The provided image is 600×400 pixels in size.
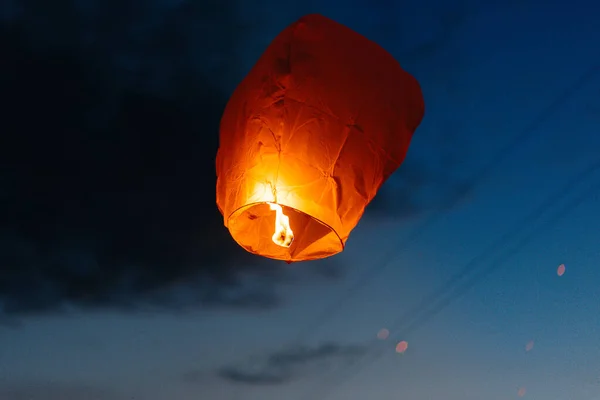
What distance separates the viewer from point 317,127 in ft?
8.45

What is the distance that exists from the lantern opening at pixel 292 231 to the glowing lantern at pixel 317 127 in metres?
0.24

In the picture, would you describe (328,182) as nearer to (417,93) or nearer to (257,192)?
(257,192)

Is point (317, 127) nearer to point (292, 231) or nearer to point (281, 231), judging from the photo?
point (281, 231)

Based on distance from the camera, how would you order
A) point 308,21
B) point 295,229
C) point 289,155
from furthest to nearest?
point 295,229 < point 308,21 < point 289,155

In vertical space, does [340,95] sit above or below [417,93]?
below

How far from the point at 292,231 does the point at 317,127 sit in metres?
0.63

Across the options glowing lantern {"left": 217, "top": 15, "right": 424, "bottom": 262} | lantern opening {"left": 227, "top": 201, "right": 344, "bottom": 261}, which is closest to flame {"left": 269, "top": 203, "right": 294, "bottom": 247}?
glowing lantern {"left": 217, "top": 15, "right": 424, "bottom": 262}

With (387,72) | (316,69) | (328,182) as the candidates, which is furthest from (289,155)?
(387,72)

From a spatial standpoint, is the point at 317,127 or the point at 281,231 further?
the point at 281,231

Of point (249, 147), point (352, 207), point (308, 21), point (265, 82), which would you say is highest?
point (308, 21)

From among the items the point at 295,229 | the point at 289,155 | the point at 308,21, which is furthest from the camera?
the point at 295,229

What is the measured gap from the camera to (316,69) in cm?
264

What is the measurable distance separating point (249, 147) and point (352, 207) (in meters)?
0.47

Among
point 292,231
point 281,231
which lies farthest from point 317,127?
point 292,231
